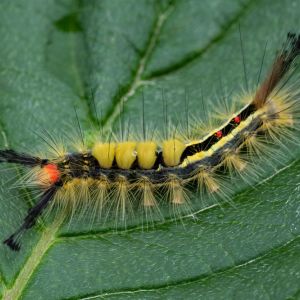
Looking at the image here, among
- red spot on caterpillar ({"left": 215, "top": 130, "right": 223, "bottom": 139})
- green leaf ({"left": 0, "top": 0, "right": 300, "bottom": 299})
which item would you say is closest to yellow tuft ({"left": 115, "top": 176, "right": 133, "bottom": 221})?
green leaf ({"left": 0, "top": 0, "right": 300, "bottom": 299})

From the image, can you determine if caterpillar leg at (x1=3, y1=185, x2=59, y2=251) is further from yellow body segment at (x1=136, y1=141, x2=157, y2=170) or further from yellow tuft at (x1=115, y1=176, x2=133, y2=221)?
yellow body segment at (x1=136, y1=141, x2=157, y2=170)

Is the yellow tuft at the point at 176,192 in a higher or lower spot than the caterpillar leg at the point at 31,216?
higher

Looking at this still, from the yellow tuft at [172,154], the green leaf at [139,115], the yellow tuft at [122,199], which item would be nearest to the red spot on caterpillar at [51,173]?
the green leaf at [139,115]

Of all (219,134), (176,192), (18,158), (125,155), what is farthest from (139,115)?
(18,158)

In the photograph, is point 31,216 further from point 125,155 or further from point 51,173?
point 125,155

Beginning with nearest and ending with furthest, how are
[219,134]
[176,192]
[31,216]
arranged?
[31,216] < [176,192] < [219,134]

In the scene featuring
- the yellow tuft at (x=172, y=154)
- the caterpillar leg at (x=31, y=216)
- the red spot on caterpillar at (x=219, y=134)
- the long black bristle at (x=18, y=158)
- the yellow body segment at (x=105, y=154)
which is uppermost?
the red spot on caterpillar at (x=219, y=134)

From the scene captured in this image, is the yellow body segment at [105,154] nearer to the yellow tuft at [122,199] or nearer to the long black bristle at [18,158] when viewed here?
the yellow tuft at [122,199]

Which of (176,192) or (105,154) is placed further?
(105,154)
